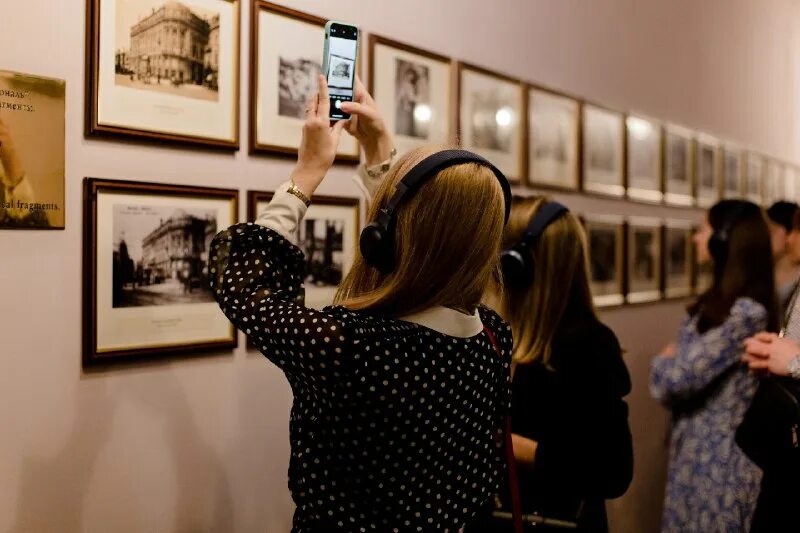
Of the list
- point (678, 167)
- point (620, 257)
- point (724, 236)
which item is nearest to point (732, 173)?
point (678, 167)

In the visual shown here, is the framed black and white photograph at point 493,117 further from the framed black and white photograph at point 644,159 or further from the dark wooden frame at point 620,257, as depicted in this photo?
the framed black and white photograph at point 644,159

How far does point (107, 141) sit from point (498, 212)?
3.01 feet

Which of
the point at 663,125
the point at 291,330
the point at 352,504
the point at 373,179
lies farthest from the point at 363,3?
the point at 663,125

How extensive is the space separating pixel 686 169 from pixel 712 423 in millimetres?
1815

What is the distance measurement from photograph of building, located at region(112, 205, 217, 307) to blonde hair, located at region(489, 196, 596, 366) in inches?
28.1

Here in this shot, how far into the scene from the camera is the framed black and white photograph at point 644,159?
3.76m

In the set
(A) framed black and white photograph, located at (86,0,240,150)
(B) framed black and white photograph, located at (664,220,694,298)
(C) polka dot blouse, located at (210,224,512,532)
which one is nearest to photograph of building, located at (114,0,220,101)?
(A) framed black and white photograph, located at (86,0,240,150)

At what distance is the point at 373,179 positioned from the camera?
1.72m

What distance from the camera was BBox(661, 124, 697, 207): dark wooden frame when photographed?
406 centimetres

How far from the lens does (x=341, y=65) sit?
1576 millimetres

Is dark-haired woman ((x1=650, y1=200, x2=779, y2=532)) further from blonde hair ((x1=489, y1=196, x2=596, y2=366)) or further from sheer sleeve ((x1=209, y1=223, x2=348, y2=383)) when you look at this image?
sheer sleeve ((x1=209, y1=223, x2=348, y2=383))

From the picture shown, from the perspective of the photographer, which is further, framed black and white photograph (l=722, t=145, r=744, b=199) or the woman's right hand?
framed black and white photograph (l=722, t=145, r=744, b=199)

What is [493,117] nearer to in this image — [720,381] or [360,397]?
[720,381]

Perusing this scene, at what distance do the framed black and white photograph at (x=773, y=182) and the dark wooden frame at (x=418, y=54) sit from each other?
11.7 feet
